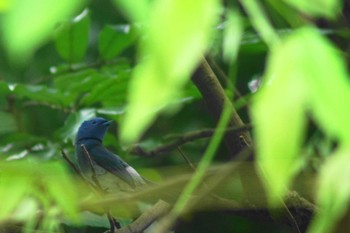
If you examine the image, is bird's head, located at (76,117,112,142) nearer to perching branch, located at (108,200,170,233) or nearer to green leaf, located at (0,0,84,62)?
perching branch, located at (108,200,170,233)

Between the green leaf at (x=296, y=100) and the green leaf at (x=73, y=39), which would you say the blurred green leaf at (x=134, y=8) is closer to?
the green leaf at (x=296, y=100)

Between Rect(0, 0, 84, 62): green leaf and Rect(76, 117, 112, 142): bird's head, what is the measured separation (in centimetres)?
91

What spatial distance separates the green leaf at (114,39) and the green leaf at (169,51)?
109 centimetres

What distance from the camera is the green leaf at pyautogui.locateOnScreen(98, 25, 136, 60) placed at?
157 cm

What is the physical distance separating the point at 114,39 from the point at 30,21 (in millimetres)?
1164

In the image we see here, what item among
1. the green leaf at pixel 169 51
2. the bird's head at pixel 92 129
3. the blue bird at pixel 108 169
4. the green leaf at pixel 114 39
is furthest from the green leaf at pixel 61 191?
the green leaf at pixel 114 39

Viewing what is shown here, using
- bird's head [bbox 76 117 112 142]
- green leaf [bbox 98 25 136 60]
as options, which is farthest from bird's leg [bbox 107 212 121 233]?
green leaf [bbox 98 25 136 60]

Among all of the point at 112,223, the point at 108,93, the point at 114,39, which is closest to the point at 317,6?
the point at 112,223

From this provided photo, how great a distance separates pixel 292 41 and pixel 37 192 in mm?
326

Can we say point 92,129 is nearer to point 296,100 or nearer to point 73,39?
point 73,39

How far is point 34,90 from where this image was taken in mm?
1442

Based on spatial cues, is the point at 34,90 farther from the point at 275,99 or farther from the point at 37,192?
the point at 275,99

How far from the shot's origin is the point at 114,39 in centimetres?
159

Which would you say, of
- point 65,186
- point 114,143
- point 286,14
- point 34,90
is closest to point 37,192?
point 65,186
